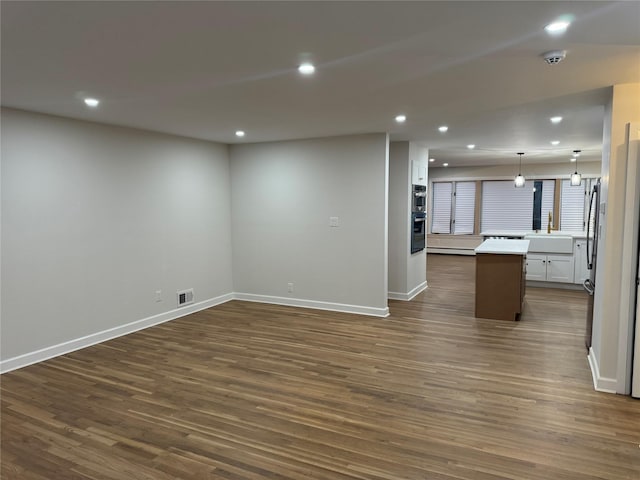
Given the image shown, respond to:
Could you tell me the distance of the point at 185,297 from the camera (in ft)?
19.2

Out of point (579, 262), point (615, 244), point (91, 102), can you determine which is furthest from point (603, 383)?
point (91, 102)

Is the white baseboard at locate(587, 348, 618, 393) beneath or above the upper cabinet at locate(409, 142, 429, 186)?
beneath

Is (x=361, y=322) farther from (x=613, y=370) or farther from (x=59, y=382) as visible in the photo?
(x=59, y=382)

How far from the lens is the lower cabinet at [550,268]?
7359mm

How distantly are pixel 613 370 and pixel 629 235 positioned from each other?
1.12m

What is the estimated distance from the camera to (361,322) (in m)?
5.41

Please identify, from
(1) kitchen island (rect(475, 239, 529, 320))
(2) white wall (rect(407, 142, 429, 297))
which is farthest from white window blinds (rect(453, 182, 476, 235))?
(1) kitchen island (rect(475, 239, 529, 320))

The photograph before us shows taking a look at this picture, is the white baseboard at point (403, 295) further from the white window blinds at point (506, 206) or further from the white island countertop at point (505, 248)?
the white window blinds at point (506, 206)

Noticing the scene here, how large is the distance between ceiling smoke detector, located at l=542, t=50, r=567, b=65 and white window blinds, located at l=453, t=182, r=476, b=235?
926 cm

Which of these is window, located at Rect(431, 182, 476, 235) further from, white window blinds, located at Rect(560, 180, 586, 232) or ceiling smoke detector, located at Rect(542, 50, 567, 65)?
ceiling smoke detector, located at Rect(542, 50, 567, 65)

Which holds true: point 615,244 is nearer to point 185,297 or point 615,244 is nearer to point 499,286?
point 499,286

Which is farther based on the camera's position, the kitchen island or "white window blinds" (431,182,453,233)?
"white window blinds" (431,182,453,233)

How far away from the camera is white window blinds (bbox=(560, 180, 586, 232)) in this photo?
33.3 feet

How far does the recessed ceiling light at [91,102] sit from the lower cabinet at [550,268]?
7279 mm
